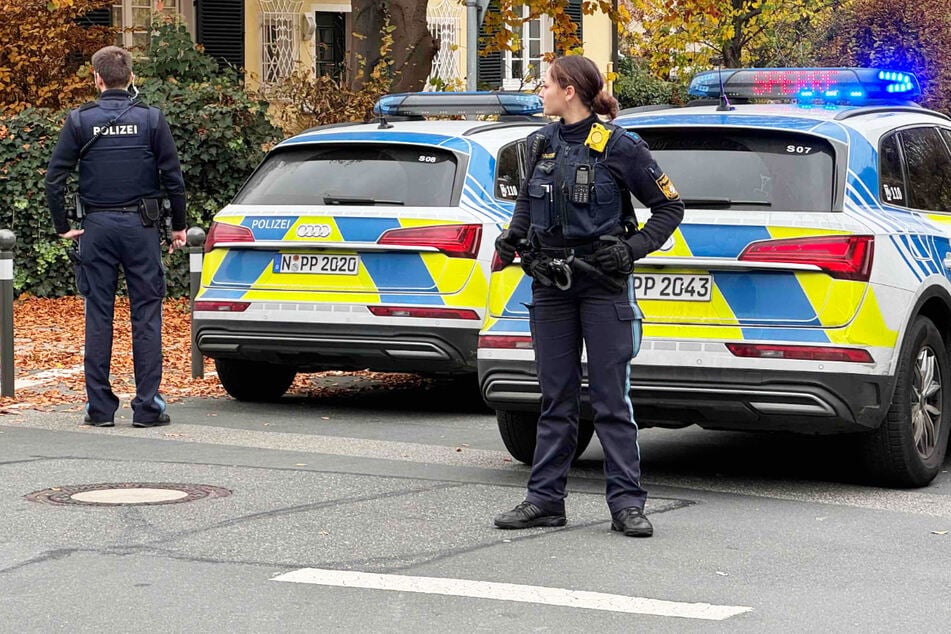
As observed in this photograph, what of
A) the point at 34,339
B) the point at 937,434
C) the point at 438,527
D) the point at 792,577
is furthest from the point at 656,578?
the point at 34,339

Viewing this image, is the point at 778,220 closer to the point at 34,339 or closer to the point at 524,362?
the point at 524,362

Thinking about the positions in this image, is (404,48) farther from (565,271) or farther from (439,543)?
(439,543)

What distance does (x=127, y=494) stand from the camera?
23.5ft

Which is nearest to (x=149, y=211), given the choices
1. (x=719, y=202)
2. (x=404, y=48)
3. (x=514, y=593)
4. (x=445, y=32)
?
(x=719, y=202)

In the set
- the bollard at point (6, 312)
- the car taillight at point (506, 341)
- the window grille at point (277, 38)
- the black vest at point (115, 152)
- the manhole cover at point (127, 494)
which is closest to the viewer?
the manhole cover at point (127, 494)

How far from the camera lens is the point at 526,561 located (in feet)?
19.4

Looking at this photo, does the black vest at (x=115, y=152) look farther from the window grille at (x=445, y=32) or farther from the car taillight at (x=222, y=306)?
the window grille at (x=445, y=32)

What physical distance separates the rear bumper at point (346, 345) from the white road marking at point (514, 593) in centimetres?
382

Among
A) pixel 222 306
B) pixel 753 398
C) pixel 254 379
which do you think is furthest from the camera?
pixel 254 379

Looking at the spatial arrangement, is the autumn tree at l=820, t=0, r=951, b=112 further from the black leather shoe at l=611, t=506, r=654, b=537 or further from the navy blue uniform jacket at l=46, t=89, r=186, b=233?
the black leather shoe at l=611, t=506, r=654, b=537

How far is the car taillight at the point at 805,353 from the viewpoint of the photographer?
7059mm

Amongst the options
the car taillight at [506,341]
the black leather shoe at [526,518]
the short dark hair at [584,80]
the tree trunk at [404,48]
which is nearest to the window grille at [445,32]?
the tree trunk at [404,48]

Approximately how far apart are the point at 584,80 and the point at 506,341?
153 centimetres

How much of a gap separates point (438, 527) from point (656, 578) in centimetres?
108
